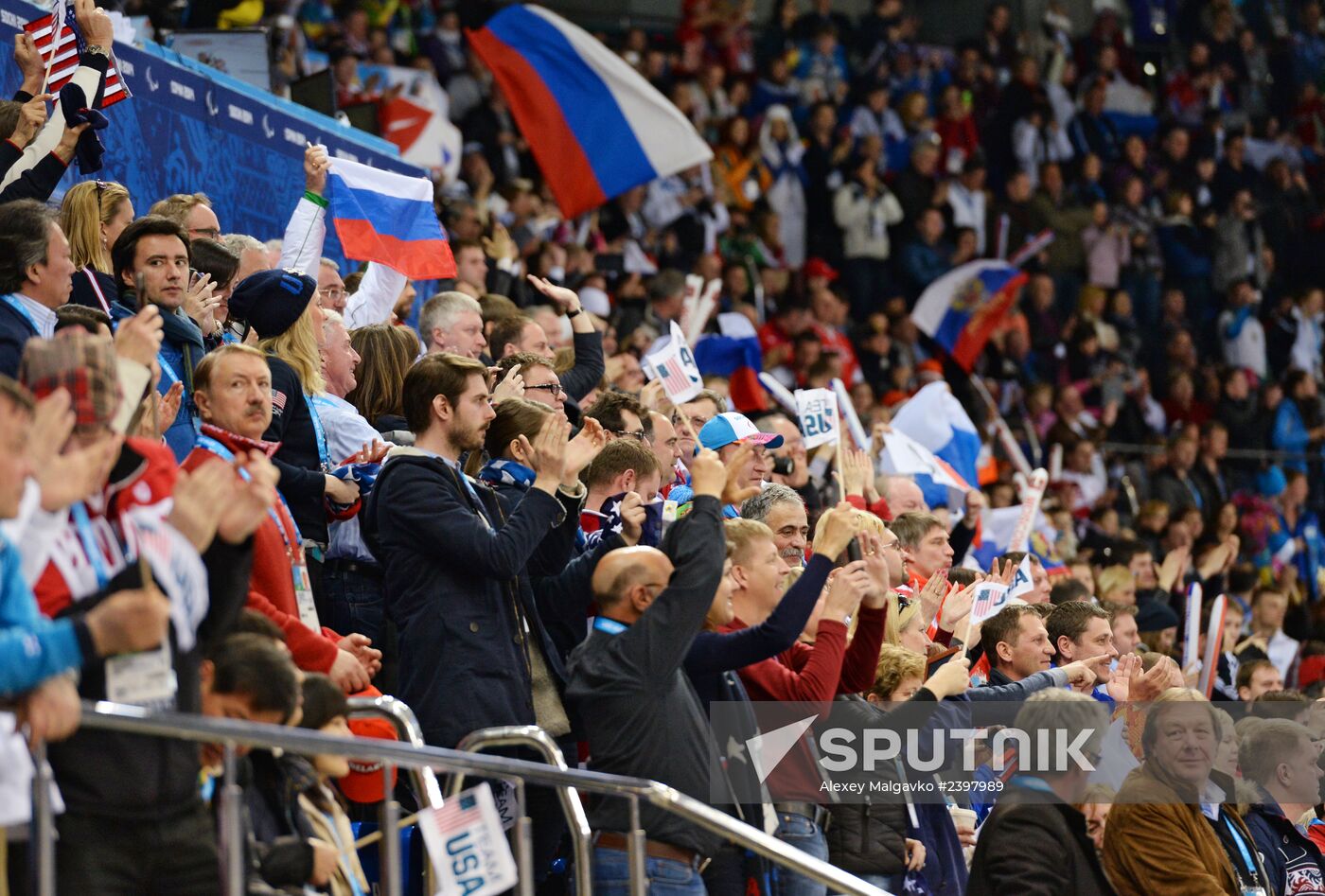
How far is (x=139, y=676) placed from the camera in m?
4.03

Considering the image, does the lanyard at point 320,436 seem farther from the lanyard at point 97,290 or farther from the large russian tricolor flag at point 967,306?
the large russian tricolor flag at point 967,306

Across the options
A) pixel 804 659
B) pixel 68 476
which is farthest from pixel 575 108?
pixel 68 476

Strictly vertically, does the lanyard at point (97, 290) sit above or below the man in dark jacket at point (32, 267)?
below

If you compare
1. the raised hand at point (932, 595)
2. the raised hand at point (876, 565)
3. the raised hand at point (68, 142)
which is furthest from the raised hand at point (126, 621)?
the raised hand at point (932, 595)

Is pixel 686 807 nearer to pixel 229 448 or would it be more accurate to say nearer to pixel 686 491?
pixel 229 448

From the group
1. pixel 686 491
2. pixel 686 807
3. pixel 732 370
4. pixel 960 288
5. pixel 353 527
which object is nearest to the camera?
pixel 686 807

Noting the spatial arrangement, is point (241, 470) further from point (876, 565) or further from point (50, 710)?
point (876, 565)

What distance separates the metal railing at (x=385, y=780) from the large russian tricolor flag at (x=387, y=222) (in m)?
4.28

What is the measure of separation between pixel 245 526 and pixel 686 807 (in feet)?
4.19

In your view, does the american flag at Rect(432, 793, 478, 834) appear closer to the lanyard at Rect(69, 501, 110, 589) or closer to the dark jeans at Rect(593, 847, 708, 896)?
the dark jeans at Rect(593, 847, 708, 896)

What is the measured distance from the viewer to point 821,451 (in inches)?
435

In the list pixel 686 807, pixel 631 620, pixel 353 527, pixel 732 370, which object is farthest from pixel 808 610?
pixel 732 370

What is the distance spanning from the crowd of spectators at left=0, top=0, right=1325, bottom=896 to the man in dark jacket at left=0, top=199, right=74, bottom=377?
0.04ft

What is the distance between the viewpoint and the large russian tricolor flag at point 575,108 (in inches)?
481
